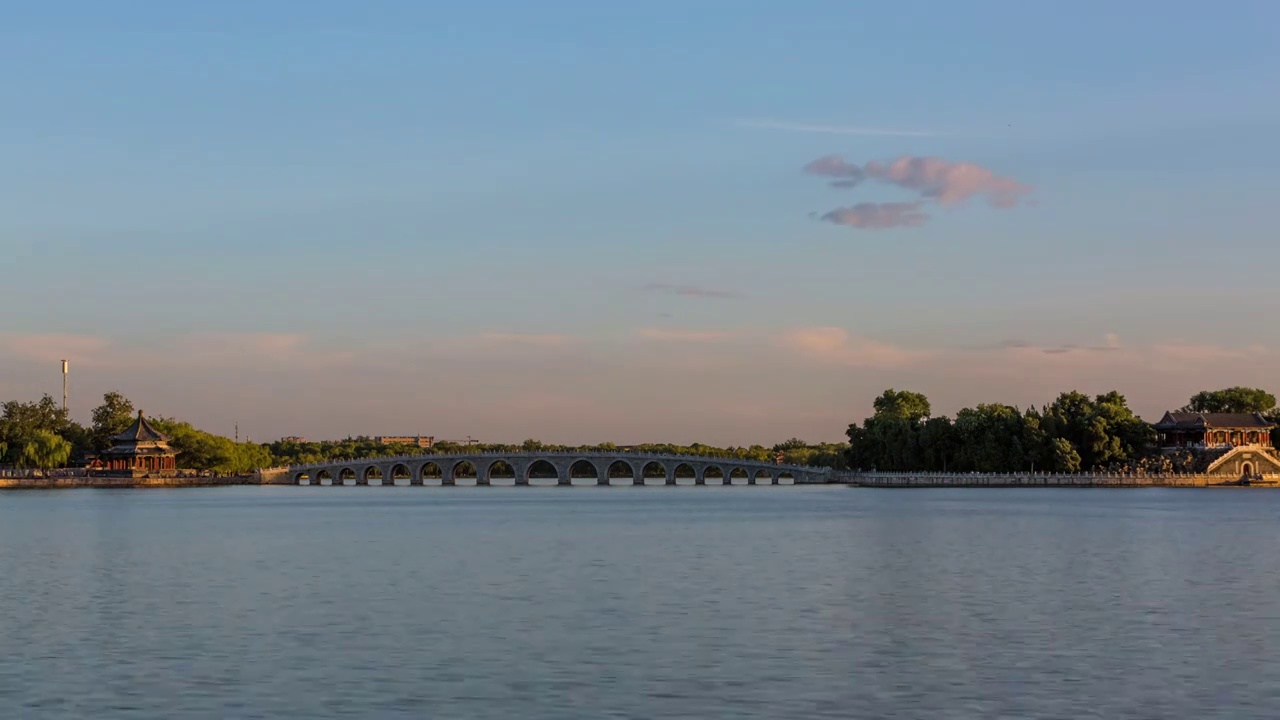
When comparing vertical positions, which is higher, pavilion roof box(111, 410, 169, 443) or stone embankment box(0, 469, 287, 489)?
pavilion roof box(111, 410, 169, 443)

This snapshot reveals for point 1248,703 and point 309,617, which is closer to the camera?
point 1248,703

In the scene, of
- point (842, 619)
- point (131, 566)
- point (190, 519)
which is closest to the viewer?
point (842, 619)

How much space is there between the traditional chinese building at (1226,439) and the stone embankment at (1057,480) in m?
1.55

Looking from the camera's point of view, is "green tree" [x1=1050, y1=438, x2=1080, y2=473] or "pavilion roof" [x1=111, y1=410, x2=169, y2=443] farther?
"pavilion roof" [x1=111, y1=410, x2=169, y2=443]

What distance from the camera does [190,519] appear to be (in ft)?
301

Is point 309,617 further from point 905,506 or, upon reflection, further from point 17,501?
point 17,501

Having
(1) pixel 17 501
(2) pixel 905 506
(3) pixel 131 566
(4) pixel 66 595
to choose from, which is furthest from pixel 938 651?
(1) pixel 17 501

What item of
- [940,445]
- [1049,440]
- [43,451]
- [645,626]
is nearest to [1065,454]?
[1049,440]

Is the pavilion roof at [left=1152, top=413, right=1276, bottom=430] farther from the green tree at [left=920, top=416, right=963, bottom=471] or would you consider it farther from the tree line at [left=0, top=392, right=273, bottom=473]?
the tree line at [left=0, top=392, right=273, bottom=473]

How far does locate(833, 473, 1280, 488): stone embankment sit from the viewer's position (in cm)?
14975

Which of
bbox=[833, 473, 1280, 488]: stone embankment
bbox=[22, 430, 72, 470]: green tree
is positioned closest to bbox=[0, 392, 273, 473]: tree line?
bbox=[22, 430, 72, 470]: green tree

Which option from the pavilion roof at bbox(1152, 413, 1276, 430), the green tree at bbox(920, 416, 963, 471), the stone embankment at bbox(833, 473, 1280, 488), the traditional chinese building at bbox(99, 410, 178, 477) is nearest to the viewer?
the stone embankment at bbox(833, 473, 1280, 488)

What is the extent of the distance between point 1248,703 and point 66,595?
30516mm

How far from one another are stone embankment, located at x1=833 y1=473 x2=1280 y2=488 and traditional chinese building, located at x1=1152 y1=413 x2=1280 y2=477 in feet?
5.08
